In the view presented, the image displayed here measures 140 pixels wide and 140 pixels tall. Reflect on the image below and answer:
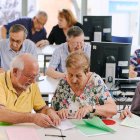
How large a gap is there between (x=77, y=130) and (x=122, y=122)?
351mm

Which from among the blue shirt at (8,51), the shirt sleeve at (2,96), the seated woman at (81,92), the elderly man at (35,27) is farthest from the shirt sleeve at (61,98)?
the elderly man at (35,27)

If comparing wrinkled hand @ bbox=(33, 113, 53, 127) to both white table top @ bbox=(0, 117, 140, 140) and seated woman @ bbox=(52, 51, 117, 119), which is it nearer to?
white table top @ bbox=(0, 117, 140, 140)

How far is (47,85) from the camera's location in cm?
327

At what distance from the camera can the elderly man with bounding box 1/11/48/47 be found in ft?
17.0

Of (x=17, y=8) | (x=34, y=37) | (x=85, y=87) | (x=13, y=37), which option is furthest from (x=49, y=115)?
(x=17, y=8)

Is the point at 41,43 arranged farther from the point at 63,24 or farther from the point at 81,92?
the point at 81,92

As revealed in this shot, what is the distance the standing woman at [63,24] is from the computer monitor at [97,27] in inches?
6.0

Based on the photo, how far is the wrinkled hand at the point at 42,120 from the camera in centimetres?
198

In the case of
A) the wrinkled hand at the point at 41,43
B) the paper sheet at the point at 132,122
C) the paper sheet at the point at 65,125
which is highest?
the wrinkled hand at the point at 41,43

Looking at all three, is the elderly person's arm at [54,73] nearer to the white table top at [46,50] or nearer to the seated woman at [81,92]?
the seated woman at [81,92]

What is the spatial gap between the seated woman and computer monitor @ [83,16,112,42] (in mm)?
2790

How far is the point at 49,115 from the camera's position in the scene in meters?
2.10

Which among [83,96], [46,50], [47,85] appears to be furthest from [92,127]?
[46,50]

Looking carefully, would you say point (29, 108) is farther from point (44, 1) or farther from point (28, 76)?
point (44, 1)
